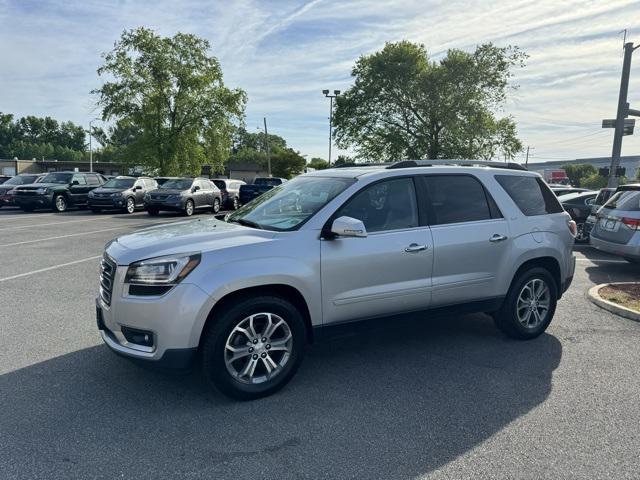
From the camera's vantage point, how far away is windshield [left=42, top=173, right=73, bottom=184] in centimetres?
2170

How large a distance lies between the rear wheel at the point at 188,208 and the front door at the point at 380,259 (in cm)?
1711

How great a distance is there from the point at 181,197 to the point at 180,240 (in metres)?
17.1

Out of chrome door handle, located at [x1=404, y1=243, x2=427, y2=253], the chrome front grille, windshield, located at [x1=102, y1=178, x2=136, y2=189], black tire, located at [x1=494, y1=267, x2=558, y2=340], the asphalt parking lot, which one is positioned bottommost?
the asphalt parking lot

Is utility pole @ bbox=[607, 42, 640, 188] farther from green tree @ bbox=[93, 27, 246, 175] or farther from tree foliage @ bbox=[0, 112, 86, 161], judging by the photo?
tree foliage @ bbox=[0, 112, 86, 161]

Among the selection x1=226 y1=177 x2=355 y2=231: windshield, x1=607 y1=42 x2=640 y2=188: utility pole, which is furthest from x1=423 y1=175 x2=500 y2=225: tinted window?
x1=607 y1=42 x2=640 y2=188: utility pole

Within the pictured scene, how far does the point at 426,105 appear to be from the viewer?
1419 inches

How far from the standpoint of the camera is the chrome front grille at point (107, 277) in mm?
3650

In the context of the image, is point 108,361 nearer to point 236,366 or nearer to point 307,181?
point 236,366

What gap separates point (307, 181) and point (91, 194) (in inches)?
741

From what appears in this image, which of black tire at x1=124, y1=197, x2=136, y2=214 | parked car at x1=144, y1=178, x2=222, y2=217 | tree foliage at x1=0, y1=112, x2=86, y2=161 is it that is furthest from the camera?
tree foliage at x1=0, y1=112, x2=86, y2=161

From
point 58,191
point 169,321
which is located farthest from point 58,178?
point 169,321

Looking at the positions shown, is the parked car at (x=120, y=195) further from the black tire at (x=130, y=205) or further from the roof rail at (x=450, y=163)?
the roof rail at (x=450, y=163)

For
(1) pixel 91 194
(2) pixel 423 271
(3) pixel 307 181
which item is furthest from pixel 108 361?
(1) pixel 91 194

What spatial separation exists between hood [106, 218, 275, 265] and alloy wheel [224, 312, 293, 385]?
2.02 ft
